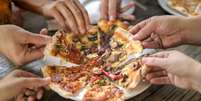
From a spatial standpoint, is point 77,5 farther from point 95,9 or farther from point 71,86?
point 71,86

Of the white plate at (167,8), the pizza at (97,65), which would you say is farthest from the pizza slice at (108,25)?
the white plate at (167,8)

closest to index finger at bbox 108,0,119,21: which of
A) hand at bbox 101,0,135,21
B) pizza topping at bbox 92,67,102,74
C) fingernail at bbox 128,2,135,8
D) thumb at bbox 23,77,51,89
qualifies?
hand at bbox 101,0,135,21

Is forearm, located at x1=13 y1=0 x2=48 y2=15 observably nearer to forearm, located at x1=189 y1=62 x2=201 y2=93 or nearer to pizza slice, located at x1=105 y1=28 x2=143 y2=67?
pizza slice, located at x1=105 y1=28 x2=143 y2=67

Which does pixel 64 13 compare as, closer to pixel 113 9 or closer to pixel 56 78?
pixel 113 9

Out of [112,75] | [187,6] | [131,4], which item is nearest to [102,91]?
[112,75]

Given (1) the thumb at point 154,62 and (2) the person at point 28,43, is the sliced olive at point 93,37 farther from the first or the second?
(1) the thumb at point 154,62

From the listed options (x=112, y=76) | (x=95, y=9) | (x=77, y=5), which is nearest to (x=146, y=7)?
(x=95, y=9)

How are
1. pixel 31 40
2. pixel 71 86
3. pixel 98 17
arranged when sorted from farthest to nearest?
1. pixel 98 17
2. pixel 31 40
3. pixel 71 86

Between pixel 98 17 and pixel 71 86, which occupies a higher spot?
pixel 98 17
